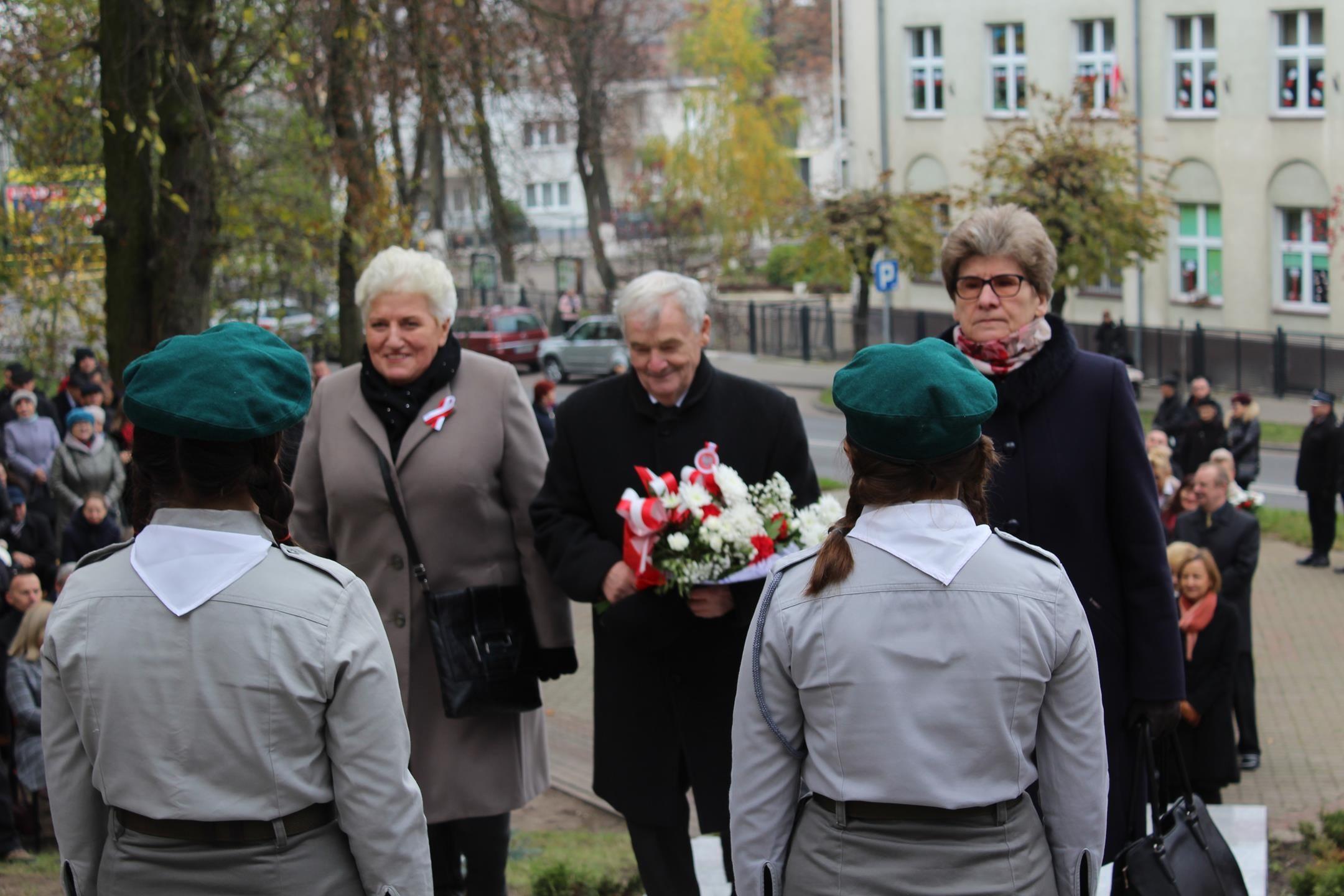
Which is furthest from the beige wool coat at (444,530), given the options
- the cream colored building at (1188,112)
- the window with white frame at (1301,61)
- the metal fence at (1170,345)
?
the window with white frame at (1301,61)

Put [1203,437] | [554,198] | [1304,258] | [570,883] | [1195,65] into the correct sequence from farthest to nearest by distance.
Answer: [554,198] → [1195,65] → [1304,258] → [1203,437] → [570,883]

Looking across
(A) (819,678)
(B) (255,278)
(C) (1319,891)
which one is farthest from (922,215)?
(A) (819,678)

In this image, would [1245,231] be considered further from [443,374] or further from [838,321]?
[443,374]

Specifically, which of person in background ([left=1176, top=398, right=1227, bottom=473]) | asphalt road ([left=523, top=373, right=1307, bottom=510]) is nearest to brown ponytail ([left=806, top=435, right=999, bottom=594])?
asphalt road ([left=523, top=373, right=1307, bottom=510])

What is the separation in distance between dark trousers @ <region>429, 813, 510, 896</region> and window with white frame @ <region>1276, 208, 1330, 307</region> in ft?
88.1

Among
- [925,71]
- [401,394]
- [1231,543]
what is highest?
[925,71]

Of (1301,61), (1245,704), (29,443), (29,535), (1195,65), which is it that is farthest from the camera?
(1195,65)

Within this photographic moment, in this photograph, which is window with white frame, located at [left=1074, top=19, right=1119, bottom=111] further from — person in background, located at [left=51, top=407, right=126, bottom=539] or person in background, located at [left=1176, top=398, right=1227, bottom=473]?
person in background, located at [left=51, top=407, right=126, bottom=539]

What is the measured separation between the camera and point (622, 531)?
4.62 meters

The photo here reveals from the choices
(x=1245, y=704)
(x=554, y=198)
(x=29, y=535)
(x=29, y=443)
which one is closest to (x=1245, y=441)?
(x=1245, y=704)

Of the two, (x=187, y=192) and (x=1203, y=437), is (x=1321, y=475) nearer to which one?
(x=1203, y=437)

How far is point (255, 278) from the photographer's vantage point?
1656cm

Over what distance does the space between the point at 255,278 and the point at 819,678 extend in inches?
579

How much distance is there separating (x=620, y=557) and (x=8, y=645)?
16.6 ft
